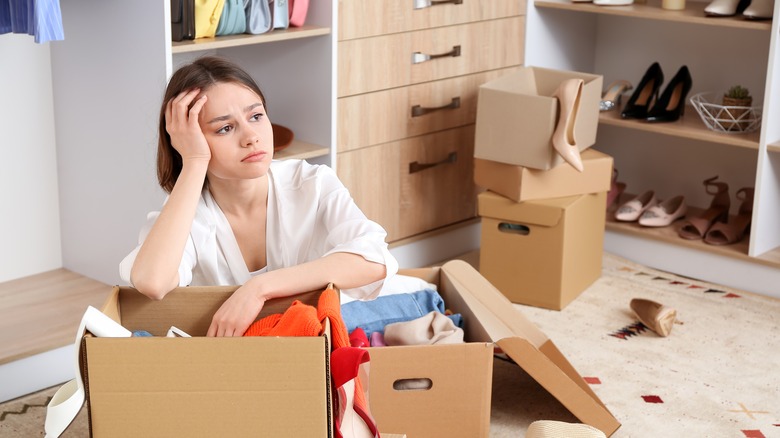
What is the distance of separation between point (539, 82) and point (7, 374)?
5.98ft

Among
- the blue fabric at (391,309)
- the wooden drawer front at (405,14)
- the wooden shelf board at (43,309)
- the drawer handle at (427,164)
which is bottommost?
the wooden shelf board at (43,309)

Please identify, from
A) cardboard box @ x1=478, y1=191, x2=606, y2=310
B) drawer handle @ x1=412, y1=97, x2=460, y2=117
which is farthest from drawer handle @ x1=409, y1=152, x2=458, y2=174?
cardboard box @ x1=478, y1=191, x2=606, y2=310

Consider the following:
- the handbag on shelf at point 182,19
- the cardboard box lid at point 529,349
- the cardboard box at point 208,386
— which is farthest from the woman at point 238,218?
the handbag on shelf at point 182,19

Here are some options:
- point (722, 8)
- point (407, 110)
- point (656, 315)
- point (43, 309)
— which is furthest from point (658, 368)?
point (43, 309)

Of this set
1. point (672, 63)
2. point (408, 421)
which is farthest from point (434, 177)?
point (408, 421)

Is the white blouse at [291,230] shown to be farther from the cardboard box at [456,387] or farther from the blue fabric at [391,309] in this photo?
the blue fabric at [391,309]

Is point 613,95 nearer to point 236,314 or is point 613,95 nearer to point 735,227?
point 735,227

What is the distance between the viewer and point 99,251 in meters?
2.56

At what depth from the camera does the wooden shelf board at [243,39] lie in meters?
2.33

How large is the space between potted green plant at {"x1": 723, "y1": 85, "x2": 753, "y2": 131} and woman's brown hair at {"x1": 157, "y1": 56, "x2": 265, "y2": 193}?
190cm

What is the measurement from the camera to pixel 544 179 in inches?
109

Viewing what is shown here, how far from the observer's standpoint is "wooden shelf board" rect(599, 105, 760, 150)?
2.90 metres

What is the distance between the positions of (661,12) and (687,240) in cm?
74

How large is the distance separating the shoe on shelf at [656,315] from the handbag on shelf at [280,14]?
4.18ft
